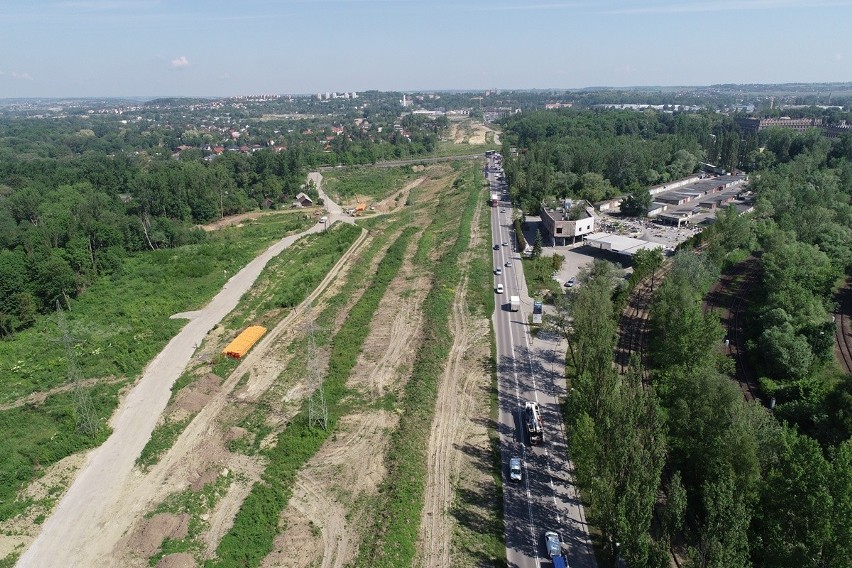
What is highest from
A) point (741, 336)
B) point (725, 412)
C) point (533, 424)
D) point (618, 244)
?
point (618, 244)

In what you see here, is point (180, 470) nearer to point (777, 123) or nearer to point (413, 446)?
point (413, 446)

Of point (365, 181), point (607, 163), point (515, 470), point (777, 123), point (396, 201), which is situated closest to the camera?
point (515, 470)

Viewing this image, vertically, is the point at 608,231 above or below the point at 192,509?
above

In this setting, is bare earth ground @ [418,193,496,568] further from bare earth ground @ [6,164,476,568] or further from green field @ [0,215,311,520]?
green field @ [0,215,311,520]

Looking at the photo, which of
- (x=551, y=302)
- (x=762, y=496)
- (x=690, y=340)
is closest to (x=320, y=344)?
(x=551, y=302)

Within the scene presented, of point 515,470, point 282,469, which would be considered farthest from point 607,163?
point 282,469

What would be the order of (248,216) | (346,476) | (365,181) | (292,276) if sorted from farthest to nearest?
(365,181) < (248,216) < (292,276) < (346,476)

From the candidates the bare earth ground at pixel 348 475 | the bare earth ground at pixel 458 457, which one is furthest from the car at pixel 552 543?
the bare earth ground at pixel 348 475

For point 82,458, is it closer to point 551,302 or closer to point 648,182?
point 551,302
